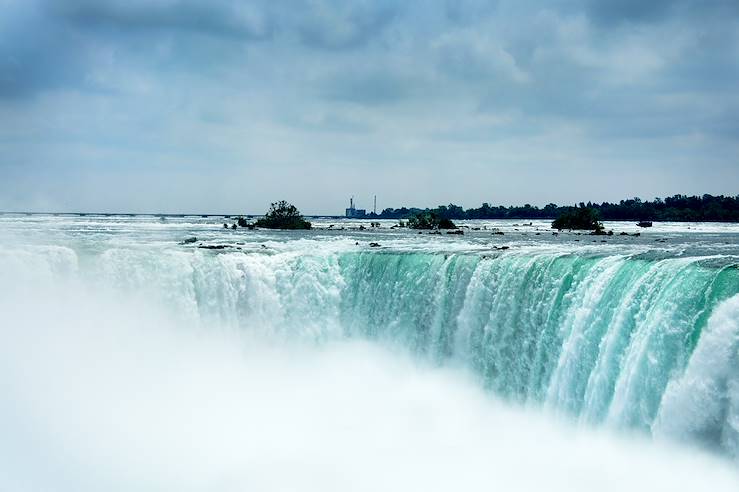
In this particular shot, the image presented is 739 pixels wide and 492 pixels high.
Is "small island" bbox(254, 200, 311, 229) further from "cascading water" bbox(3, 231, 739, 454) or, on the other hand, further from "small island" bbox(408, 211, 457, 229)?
"cascading water" bbox(3, 231, 739, 454)

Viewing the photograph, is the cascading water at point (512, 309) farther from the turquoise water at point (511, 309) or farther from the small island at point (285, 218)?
the small island at point (285, 218)

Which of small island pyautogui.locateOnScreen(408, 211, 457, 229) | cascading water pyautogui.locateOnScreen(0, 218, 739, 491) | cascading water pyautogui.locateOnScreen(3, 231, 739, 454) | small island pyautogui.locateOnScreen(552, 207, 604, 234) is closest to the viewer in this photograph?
cascading water pyautogui.locateOnScreen(3, 231, 739, 454)

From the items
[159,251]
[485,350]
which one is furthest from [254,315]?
[485,350]

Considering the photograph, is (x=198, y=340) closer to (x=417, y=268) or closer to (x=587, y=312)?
(x=417, y=268)

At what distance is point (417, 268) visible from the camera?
17188mm

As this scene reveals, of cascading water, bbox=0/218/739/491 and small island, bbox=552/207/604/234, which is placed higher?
small island, bbox=552/207/604/234

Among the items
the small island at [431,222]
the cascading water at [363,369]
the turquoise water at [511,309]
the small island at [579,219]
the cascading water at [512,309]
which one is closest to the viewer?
the turquoise water at [511,309]

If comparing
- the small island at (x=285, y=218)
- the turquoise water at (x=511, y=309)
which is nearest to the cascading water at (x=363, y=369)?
the turquoise water at (x=511, y=309)

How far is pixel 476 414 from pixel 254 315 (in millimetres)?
7133

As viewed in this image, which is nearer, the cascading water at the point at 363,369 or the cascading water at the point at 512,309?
the cascading water at the point at 512,309

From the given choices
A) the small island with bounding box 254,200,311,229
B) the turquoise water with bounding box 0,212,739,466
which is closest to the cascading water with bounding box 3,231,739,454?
the turquoise water with bounding box 0,212,739,466

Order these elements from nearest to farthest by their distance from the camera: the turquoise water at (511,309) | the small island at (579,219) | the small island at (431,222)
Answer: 1. the turquoise water at (511,309)
2. the small island at (579,219)
3. the small island at (431,222)

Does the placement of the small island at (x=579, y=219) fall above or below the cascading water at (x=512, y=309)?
above

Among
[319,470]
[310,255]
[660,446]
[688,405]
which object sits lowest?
[319,470]
